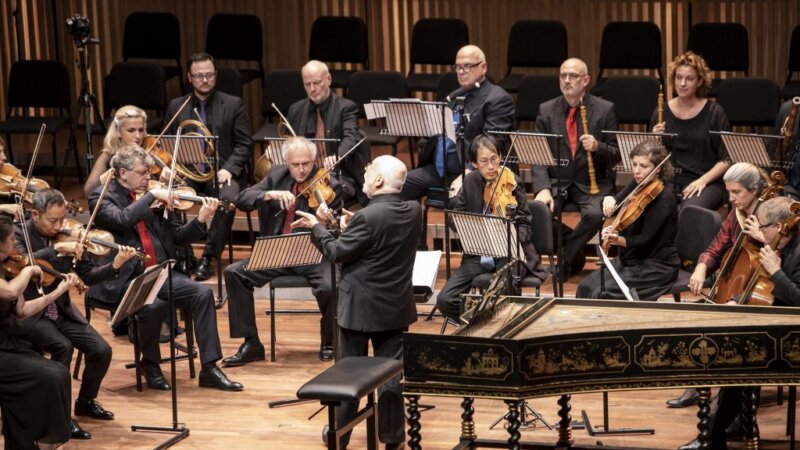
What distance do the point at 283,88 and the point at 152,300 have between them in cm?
352

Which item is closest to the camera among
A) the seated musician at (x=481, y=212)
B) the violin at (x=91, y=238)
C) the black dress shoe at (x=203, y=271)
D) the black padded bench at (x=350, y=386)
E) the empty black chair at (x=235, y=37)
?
the black padded bench at (x=350, y=386)

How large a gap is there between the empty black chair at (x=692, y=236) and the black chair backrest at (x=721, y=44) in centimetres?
306

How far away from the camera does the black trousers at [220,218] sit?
820 centimetres

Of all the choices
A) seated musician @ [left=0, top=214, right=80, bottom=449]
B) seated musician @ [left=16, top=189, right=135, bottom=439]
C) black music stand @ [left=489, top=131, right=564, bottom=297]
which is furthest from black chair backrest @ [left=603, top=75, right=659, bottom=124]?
seated musician @ [left=0, top=214, right=80, bottom=449]

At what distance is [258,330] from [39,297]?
1999mm

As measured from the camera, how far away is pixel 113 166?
22.3 ft

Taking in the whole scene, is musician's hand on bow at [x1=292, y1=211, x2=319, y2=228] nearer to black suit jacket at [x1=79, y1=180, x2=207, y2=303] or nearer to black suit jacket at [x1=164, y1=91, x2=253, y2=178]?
black suit jacket at [x1=79, y1=180, x2=207, y2=303]

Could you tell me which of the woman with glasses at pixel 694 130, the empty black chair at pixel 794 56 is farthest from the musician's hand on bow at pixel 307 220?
the empty black chair at pixel 794 56

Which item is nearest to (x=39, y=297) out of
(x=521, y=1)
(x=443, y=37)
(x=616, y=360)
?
(x=616, y=360)

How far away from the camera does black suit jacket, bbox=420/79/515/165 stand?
8.20m

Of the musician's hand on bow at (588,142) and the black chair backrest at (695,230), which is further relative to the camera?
the musician's hand on bow at (588,142)

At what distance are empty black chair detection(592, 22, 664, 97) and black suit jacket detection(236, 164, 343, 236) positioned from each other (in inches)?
121

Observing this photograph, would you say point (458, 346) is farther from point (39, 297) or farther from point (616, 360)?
point (39, 297)

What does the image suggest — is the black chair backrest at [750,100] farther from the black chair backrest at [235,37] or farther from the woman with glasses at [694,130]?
the black chair backrest at [235,37]
